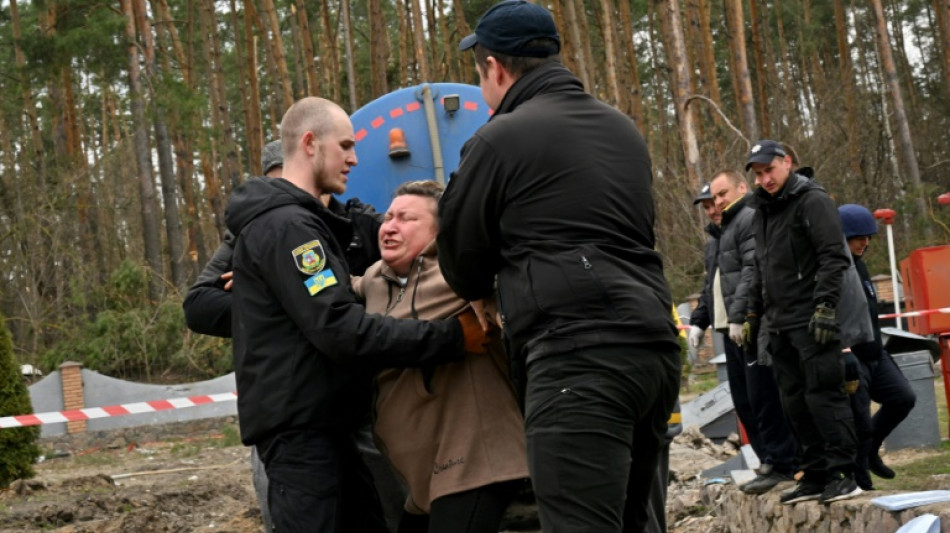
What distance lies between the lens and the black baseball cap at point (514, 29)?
383 centimetres

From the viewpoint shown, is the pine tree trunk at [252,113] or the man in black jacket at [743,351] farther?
the pine tree trunk at [252,113]

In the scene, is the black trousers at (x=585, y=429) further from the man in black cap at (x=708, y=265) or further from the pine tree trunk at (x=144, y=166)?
the pine tree trunk at (x=144, y=166)

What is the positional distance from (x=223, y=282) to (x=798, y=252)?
3202 mm

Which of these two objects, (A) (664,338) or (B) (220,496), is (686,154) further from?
(A) (664,338)

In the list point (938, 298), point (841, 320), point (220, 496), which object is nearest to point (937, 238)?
point (938, 298)

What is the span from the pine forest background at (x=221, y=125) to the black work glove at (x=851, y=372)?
44.1ft

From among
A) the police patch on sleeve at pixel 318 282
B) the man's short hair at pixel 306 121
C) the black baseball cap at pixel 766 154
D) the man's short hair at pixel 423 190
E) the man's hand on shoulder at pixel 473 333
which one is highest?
the man's short hair at pixel 306 121

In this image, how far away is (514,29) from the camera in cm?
383

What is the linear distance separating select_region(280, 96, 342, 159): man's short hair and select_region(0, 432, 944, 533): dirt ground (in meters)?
2.06

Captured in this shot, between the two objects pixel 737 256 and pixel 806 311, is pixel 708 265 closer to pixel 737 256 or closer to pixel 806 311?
pixel 737 256

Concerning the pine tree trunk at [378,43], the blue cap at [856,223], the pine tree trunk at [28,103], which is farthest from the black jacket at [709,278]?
A: the pine tree trunk at [28,103]

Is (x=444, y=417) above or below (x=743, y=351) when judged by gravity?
above

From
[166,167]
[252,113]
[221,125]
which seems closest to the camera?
[221,125]

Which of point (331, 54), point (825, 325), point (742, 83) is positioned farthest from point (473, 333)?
point (331, 54)
